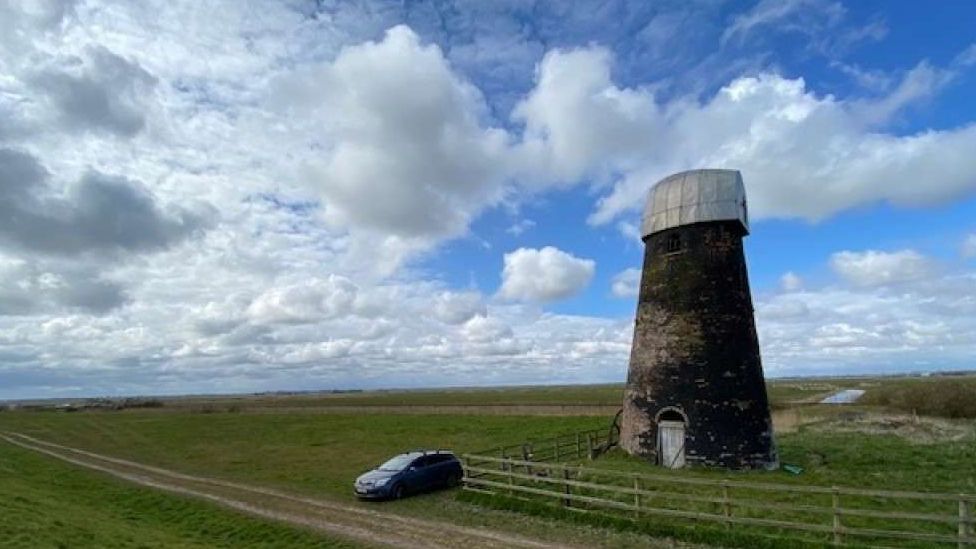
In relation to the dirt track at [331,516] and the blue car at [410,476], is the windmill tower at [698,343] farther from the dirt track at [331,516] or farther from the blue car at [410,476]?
the dirt track at [331,516]

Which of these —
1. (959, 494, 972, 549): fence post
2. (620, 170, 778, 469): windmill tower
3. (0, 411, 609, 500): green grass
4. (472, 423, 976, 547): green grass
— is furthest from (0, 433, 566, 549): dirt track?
(620, 170, 778, 469): windmill tower

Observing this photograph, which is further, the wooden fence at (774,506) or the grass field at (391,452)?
the grass field at (391,452)

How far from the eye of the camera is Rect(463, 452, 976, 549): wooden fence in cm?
1244

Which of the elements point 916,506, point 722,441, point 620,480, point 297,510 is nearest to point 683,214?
point 722,441

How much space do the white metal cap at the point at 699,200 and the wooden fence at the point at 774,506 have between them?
9.51 meters

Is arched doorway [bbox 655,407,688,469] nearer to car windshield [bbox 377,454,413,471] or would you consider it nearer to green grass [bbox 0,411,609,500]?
car windshield [bbox 377,454,413,471]

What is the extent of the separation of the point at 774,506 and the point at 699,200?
39.4 feet

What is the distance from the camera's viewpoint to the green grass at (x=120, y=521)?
13727 millimetres

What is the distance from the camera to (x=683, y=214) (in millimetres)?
22812

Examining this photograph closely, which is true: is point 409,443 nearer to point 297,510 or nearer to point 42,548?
point 297,510

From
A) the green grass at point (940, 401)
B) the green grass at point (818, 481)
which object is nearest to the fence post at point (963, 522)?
the green grass at point (818, 481)

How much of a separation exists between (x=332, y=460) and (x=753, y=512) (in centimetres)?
2153

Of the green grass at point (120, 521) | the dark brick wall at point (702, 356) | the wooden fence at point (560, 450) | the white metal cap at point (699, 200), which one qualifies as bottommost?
the green grass at point (120, 521)

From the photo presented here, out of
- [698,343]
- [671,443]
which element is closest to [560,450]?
[671,443]
